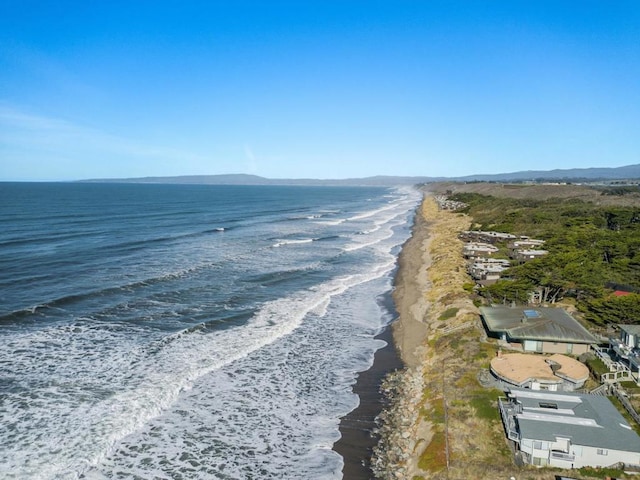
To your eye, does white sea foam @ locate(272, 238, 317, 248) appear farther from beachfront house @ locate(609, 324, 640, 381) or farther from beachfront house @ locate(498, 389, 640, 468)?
beachfront house @ locate(498, 389, 640, 468)

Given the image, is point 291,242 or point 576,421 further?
point 291,242

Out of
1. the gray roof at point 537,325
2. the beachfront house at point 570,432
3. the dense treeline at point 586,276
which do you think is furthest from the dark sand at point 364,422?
the dense treeline at point 586,276

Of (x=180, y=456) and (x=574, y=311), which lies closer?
(x=180, y=456)

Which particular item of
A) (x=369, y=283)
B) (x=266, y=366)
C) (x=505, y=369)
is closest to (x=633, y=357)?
(x=505, y=369)

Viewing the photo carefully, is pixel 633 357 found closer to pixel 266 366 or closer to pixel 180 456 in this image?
pixel 266 366

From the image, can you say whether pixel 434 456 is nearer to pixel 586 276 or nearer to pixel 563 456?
pixel 563 456

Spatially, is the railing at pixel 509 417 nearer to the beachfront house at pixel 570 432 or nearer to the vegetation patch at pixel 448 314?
the beachfront house at pixel 570 432

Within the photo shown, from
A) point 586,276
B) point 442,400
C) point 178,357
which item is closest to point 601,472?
point 442,400
